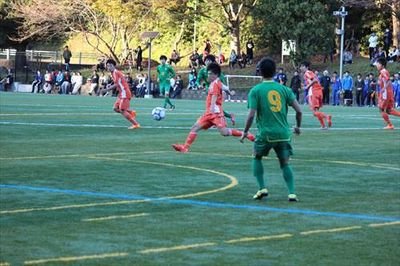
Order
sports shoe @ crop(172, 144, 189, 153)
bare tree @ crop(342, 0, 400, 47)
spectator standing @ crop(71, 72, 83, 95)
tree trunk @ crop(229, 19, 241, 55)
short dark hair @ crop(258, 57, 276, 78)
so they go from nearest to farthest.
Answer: short dark hair @ crop(258, 57, 276, 78) → sports shoe @ crop(172, 144, 189, 153) → bare tree @ crop(342, 0, 400, 47) → spectator standing @ crop(71, 72, 83, 95) → tree trunk @ crop(229, 19, 241, 55)

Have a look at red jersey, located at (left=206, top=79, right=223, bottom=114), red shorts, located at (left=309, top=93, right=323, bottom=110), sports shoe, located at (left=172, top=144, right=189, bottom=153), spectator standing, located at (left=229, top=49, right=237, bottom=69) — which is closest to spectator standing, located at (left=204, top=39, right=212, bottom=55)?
spectator standing, located at (left=229, top=49, right=237, bottom=69)

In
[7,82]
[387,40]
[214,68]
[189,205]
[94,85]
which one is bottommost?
[7,82]

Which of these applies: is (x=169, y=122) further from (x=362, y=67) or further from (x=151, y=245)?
(x=362, y=67)

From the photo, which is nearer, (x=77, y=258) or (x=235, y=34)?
(x=77, y=258)

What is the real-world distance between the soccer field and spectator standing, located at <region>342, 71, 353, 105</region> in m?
33.2

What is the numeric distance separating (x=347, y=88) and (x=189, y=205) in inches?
1784

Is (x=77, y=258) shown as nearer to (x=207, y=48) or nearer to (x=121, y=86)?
(x=121, y=86)

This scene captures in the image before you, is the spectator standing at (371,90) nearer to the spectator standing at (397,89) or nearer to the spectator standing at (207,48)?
the spectator standing at (397,89)

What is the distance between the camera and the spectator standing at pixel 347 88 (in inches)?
2235

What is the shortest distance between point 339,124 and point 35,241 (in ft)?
76.1

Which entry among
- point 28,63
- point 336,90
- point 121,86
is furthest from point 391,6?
point 121,86

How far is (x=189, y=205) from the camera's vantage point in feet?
42.3

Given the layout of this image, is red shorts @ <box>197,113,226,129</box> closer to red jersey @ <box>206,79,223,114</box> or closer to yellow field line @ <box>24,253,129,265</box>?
red jersey @ <box>206,79,223,114</box>

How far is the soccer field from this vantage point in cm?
973
